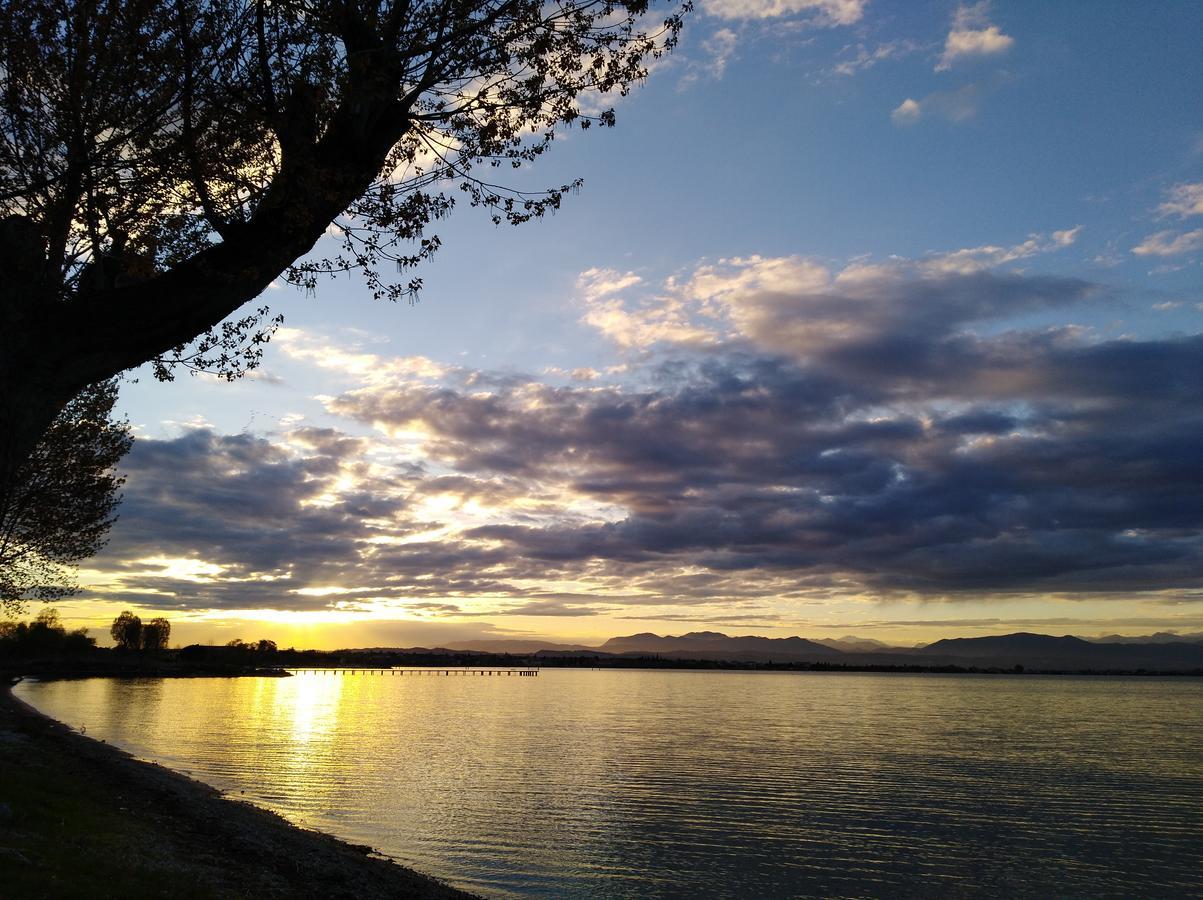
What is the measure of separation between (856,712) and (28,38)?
461ft

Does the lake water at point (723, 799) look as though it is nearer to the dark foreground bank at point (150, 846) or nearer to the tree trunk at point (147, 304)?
the dark foreground bank at point (150, 846)

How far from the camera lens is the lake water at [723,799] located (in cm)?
3278

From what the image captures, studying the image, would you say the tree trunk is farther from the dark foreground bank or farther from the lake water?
the lake water

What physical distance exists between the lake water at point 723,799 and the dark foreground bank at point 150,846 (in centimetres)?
538

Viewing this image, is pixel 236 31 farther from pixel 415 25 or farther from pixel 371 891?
pixel 371 891

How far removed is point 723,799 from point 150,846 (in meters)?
34.8

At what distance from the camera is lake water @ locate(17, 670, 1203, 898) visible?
32.8 meters


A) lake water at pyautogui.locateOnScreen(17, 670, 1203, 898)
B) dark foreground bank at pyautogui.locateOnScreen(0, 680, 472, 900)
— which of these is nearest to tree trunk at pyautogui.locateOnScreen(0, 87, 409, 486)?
dark foreground bank at pyautogui.locateOnScreen(0, 680, 472, 900)

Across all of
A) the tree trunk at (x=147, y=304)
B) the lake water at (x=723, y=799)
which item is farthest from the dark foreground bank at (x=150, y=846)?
the tree trunk at (x=147, y=304)

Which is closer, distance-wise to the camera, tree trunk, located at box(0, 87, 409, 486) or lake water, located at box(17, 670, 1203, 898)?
tree trunk, located at box(0, 87, 409, 486)

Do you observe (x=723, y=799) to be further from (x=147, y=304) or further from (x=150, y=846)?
(x=147, y=304)

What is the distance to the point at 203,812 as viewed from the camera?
32094 mm

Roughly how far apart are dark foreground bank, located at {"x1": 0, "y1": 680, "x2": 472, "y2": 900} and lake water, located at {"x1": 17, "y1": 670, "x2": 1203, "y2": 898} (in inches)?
212

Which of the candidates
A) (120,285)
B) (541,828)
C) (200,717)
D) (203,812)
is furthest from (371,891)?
(200,717)
